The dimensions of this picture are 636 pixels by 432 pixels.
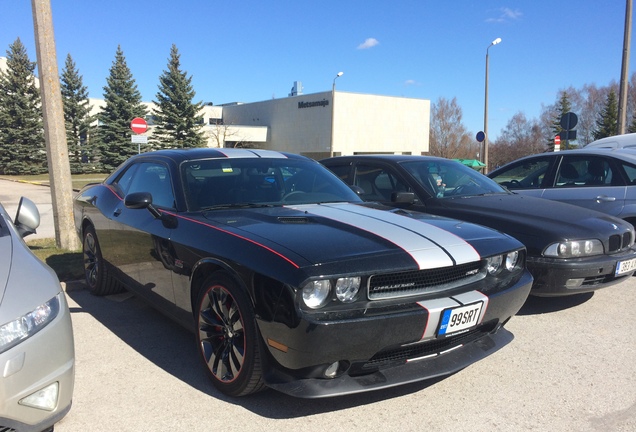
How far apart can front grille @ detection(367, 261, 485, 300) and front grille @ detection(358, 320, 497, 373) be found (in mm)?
293

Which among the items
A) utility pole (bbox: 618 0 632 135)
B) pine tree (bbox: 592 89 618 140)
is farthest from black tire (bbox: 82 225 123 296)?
pine tree (bbox: 592 89 618 140)

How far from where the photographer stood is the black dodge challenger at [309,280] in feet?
8.39

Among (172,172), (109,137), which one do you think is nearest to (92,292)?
(172,172)

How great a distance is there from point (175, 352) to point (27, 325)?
163 cm

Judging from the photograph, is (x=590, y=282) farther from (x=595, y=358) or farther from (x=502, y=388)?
(x=502, y=388)

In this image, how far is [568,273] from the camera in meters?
4.43

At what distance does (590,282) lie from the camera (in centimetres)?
461

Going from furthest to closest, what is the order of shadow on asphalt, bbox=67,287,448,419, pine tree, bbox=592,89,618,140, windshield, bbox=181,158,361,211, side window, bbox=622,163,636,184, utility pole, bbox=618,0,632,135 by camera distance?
pine tree, bbox=592,89,618,140
utility pole, bbox=618,0,632,135
side window, bbox=622,163,636,184
windshield, bbox=181,158,361,211
shadow on asphalt, bbox=67,287,448,419

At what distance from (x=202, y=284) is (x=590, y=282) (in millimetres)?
3501

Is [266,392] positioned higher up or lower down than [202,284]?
lower down

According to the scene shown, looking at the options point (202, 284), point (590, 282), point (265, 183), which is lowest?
point (590, 282)

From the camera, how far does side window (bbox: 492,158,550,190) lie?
22.9ft

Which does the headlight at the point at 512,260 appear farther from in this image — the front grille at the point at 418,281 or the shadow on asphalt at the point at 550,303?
the shadow on asphalt at the point at 550,303

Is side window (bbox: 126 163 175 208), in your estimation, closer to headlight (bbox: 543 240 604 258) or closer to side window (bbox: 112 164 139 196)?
side window (bbox: 112 164 139 196)
